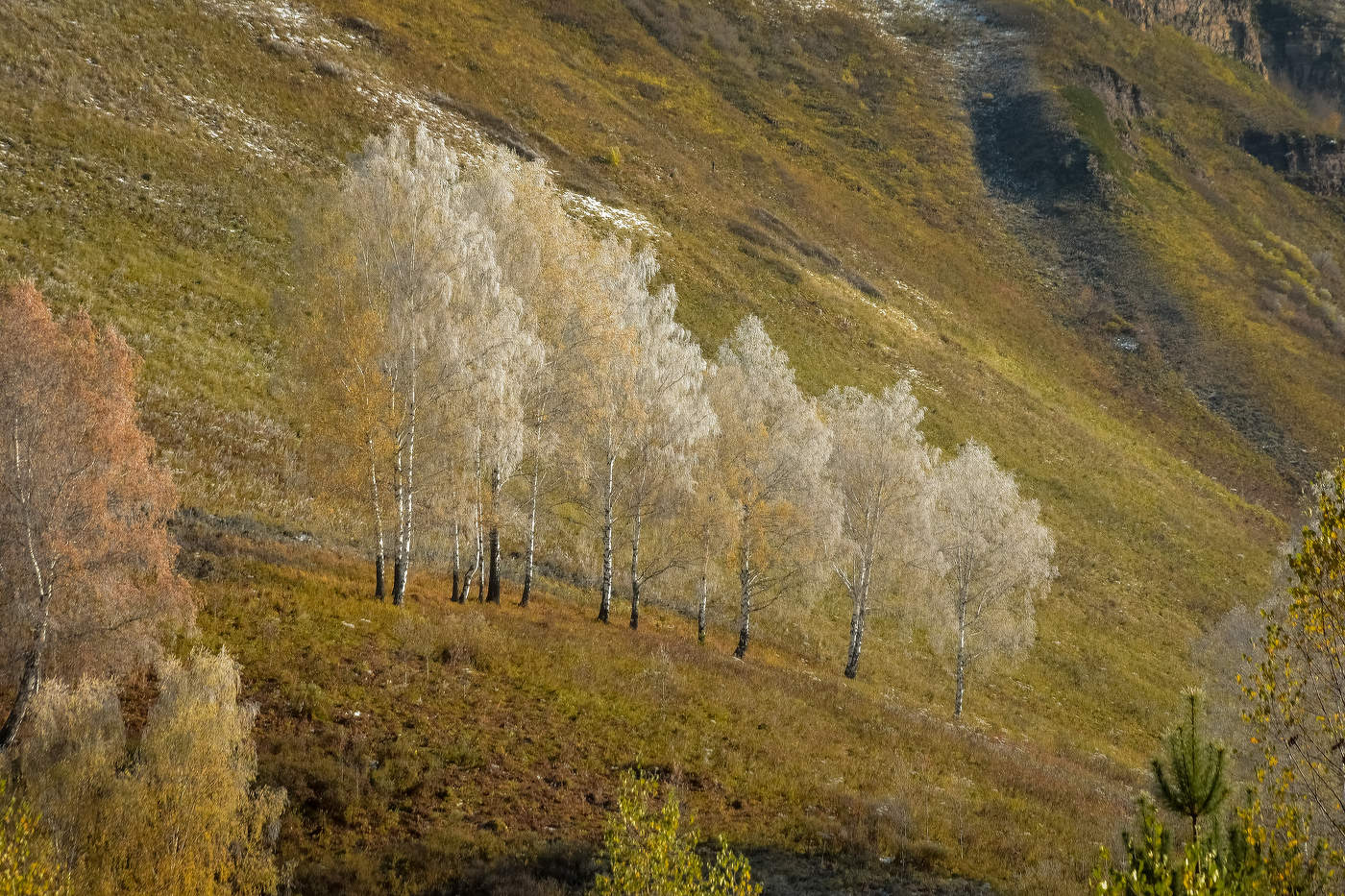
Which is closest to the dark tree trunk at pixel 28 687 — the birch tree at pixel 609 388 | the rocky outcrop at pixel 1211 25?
the birch tree at pixel 609 388

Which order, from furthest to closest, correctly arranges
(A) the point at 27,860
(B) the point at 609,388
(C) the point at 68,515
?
(B) the point at 609,388 < (C) the point at 68,515 < (A) the point at 27,860

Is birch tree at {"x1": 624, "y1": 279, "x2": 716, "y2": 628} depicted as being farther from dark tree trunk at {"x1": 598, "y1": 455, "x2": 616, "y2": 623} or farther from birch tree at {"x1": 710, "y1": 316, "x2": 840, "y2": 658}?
birch tree at {"x1": 710, "y1": 316, "x2": 840, "y2": 658}

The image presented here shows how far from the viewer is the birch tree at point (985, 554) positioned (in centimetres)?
3384

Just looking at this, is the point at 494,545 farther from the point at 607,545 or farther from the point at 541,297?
the point at 541,297

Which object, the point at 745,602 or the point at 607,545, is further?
the point at 745,602

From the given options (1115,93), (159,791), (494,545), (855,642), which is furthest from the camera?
(1115,93)

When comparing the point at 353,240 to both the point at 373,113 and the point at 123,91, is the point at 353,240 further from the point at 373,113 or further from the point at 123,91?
the point at 373,113

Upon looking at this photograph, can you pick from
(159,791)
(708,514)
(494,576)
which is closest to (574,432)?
(494,576)

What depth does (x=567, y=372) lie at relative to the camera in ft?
88.2

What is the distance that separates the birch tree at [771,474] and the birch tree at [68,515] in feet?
68.5

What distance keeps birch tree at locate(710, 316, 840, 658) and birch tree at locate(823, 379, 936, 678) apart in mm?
2605

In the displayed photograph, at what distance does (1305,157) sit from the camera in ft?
474

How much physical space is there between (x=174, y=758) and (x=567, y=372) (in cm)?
1724

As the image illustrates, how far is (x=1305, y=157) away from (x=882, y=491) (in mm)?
163847
